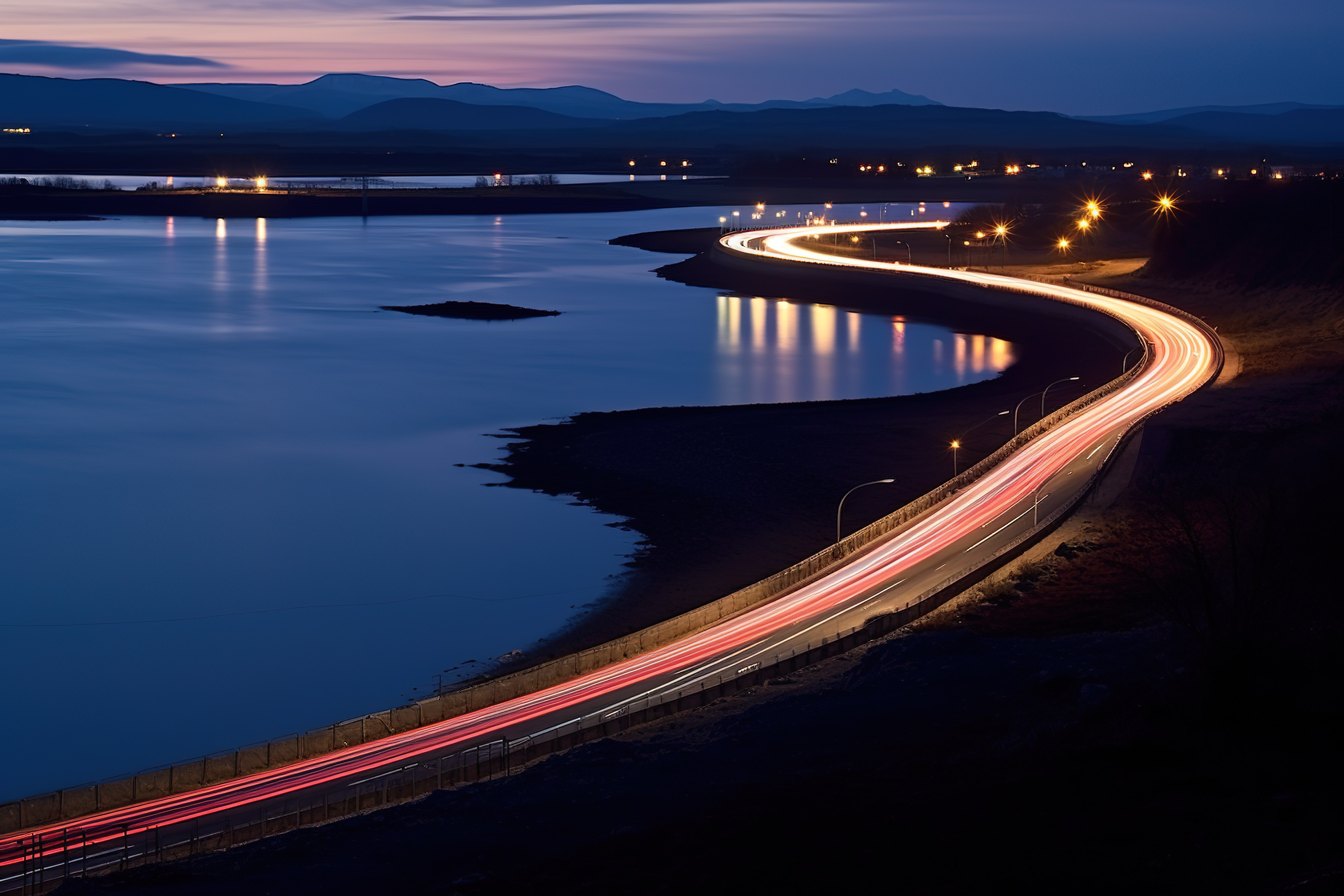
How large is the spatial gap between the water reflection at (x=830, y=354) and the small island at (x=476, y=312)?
12.4 m

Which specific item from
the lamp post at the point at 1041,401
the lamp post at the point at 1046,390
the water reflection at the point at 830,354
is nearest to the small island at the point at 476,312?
the water reflection at the point at 830,354

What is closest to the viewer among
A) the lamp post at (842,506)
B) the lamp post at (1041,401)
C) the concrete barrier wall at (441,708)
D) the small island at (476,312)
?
the concrete barrier wall at (441,708)

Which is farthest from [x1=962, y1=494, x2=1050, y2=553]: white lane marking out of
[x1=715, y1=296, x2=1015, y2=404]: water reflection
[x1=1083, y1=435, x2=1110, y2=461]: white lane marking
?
[x1=715, y1=296, x2=1015, y2=404]: water reflection

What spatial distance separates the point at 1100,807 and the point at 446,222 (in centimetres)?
16382

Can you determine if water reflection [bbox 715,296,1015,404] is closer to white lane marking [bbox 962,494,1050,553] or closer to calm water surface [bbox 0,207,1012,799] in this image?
calm water surface [bbox 0,207,1012,799]

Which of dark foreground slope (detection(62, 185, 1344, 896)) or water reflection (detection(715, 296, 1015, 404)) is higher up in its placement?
water reflection (detection(715, 296, 1015, 404))

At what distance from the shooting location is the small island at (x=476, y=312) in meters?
88.2

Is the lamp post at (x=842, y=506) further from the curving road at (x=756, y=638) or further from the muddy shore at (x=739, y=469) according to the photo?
the curving road at (x=756, y=638)

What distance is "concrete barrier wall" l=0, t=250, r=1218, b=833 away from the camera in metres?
22.0

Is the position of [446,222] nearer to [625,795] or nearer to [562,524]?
[562,524]

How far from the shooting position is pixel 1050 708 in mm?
23672

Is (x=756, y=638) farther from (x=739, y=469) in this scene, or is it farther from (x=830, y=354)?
(x=830, y=354)

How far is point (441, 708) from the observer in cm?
2578

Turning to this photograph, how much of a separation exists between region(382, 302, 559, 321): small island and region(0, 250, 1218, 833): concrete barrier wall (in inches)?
2030
